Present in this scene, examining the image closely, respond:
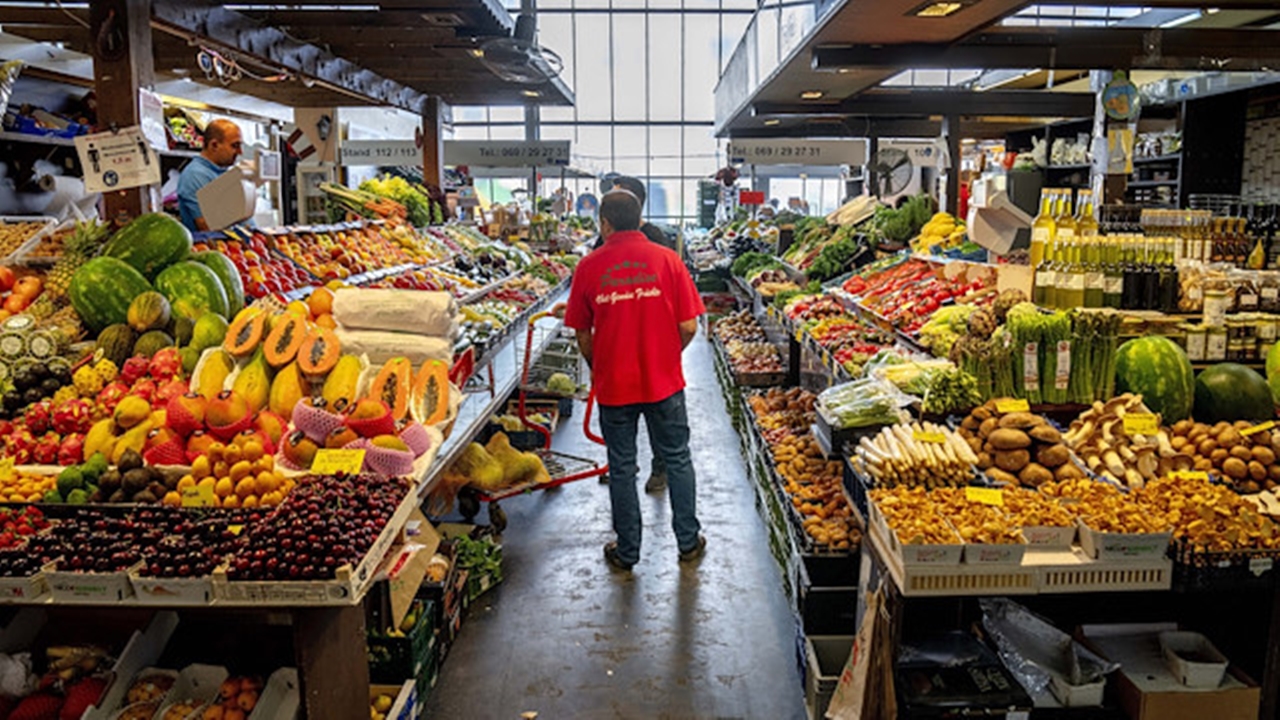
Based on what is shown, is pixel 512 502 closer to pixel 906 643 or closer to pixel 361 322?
pixel 361 322

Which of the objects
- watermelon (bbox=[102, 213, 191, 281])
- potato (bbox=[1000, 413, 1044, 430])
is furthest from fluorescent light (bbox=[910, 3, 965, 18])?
watermelon (bbox=[102, 213, 191, 281])

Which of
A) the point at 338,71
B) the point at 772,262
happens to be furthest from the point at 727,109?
the point at 338,71

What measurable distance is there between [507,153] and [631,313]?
6353mm

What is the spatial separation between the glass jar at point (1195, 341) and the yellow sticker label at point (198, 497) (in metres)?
3.51

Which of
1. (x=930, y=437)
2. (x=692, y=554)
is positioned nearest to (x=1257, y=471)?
(x=930, y=437)

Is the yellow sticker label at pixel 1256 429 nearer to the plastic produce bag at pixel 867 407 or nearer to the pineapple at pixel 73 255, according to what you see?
the plastic produce bag at pixel 867 407

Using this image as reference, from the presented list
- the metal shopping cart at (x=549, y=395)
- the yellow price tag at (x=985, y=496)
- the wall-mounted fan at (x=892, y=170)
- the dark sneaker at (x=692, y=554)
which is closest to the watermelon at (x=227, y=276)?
the metal shopping cart at (x=549, y=395)

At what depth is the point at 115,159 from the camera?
4016 millimetres

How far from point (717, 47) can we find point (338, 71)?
19.2 m

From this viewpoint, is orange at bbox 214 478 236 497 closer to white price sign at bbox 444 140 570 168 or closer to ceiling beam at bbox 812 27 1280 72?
ceiling beam at bbox 812 27 1280 72

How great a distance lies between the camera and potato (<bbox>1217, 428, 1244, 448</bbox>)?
3068mm

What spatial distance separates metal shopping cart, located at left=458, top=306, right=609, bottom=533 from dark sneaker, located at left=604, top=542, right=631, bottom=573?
2.03 ft

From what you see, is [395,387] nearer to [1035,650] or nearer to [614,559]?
[614,559]

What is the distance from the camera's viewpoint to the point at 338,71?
22.2 feet
